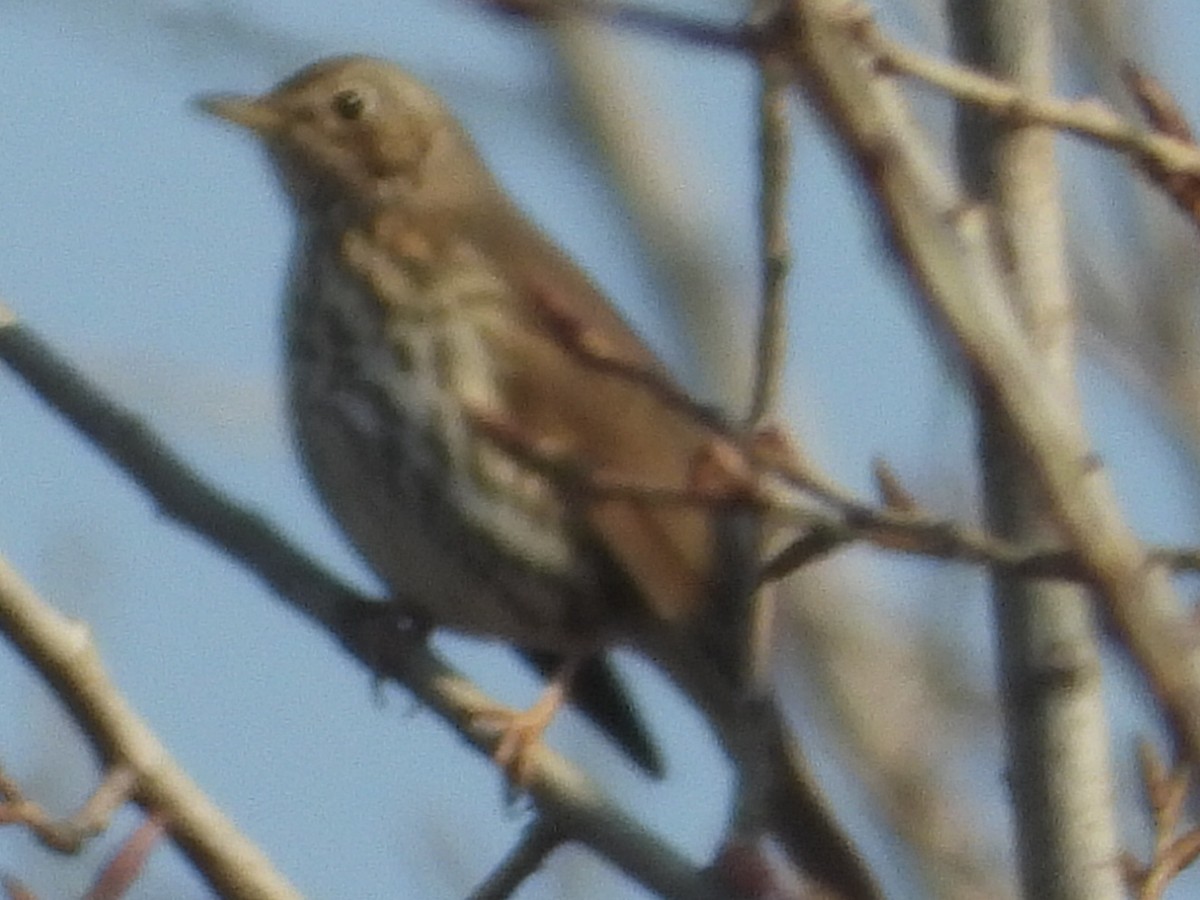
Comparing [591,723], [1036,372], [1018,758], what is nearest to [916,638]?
[591,723]

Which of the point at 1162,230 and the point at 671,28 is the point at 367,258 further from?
the point at 671,28

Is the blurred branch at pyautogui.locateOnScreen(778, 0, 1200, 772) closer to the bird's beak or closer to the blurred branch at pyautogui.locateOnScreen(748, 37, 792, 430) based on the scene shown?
the blurred branch at pyautogui.locateOnScreen(748, 37, 792, 430)

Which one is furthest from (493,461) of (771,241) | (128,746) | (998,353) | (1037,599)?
(998,353)

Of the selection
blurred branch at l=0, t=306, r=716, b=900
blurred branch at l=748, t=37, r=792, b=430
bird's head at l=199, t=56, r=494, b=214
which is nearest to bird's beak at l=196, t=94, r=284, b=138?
bird's head at l=199, t=56, r=494, b=214

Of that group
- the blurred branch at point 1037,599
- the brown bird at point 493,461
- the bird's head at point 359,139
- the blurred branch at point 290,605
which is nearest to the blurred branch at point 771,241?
the blurred branch at point 1037,599

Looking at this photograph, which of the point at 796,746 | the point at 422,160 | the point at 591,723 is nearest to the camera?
the point at 796,746

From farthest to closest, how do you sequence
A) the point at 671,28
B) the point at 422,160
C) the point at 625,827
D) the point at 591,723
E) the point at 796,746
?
the point at 422,160 → the point at 591,723 → the point at 796,746 → the point at 625,827 → the point at 671,28
